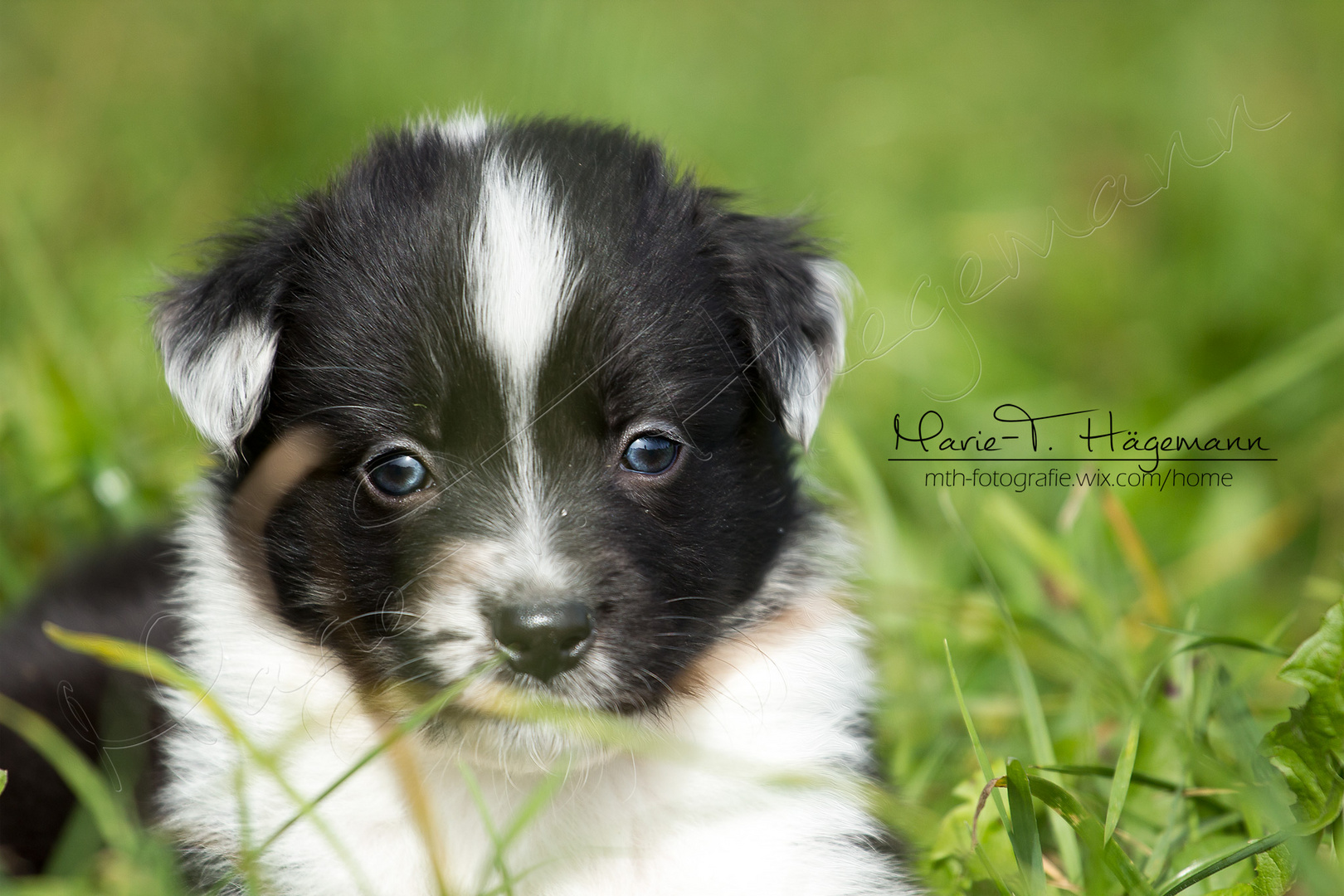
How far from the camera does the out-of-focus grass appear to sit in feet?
9.58

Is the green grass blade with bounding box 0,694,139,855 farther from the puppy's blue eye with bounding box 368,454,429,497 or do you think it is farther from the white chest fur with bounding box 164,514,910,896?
the puppy's blue eye with bounding box 368,454,429,497

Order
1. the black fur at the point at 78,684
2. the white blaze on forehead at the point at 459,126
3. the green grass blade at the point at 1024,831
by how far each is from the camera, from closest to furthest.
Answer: the green grass blade at the point at 1024,831
the white blaze on forehead at the point at 459,126
the black fur at the point at 78,684

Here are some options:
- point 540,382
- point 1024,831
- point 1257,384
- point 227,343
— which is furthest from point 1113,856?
point 1257,384

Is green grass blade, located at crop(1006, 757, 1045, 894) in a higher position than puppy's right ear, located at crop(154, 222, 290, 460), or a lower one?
lower

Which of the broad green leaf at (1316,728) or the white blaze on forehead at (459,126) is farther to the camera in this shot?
the white blaze on forehead at (459,126)

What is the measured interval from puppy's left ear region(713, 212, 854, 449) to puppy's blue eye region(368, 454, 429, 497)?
70 centimetres

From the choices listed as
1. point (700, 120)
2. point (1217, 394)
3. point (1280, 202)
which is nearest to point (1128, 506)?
point (1217, 394)

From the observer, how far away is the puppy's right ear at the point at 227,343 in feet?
7.20

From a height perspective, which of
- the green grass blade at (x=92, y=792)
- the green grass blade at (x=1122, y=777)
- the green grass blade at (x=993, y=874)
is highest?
the green grass blade at (x=1122, y=777)

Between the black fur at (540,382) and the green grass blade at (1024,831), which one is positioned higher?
the black fur at (540,382)

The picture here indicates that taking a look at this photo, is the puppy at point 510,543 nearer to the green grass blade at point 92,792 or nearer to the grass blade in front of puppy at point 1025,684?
the green grass blade at point 92,792

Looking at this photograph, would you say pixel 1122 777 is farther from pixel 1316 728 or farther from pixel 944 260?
pixel 944 260

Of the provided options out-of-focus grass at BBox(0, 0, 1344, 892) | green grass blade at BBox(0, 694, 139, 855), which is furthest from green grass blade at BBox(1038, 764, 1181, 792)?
green grass blade at BBox(0, 694, 139, 855)

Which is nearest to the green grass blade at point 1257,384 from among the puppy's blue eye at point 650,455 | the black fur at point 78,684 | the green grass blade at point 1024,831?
the green grass blade at point 1024,831
